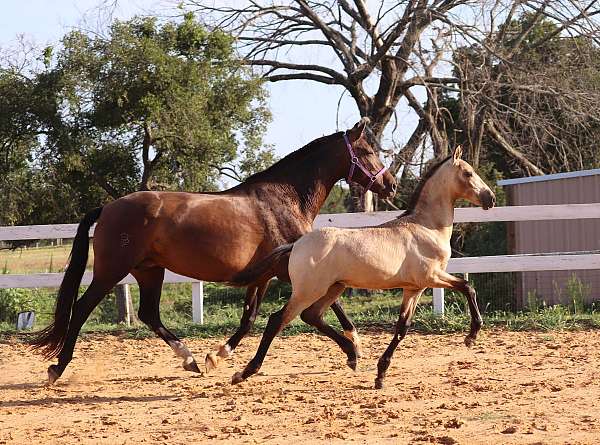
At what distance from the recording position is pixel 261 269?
710 centimetres

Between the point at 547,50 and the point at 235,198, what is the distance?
499 inches

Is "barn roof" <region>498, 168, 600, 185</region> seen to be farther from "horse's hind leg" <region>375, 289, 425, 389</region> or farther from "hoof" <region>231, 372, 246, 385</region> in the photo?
"hoof" <region>231, 372, 246, 385</region>

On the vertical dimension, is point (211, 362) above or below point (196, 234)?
below

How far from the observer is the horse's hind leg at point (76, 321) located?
7422 mm

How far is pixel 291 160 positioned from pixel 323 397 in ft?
7.91

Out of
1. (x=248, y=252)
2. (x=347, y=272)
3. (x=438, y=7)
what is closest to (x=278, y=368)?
(x=248, y=252)

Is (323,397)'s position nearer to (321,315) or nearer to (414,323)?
(321,315)

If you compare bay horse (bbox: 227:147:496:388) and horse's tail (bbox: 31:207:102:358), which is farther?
horse's tail (bbox: 31:207:102:358)

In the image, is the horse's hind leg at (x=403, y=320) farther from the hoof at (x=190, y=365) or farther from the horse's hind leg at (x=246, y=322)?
the hoof at (x=190, y=365)

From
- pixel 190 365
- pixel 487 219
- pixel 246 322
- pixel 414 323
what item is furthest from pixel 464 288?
pixel 487 219

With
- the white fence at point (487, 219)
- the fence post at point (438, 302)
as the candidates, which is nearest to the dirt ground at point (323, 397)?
the fence post at point (438, 302)

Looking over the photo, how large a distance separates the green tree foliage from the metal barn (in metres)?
4.83

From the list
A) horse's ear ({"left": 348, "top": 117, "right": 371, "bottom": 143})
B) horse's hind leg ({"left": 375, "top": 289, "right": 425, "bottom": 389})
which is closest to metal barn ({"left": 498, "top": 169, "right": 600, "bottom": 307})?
horse's ear ({"left": 348, "top": 117, "right": 371, "bottom": 143})

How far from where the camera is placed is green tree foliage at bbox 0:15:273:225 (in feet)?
43.0
